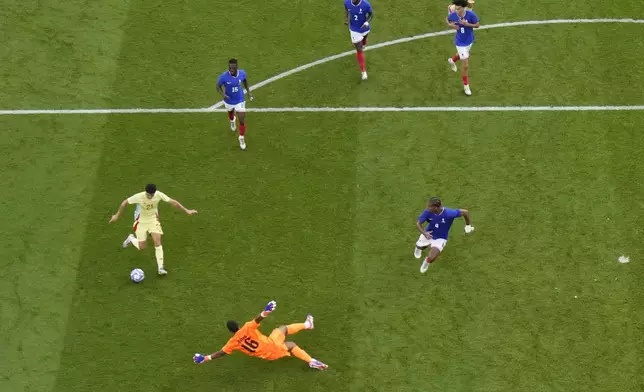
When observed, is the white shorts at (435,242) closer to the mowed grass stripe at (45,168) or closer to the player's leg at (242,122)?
the player's leg at (242,122)

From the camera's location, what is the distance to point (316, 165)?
65.0 feet

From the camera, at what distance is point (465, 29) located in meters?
20.0

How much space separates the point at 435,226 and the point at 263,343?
3.79 m

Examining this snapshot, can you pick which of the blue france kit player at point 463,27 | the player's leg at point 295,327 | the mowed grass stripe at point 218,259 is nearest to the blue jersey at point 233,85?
the mowed grass stripe at point 218,259

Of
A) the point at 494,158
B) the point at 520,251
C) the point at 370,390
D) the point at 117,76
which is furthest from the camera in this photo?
the point at 117,76

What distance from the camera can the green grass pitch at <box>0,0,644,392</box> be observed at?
16953 millimetres

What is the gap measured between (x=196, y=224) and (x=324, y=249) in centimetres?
266

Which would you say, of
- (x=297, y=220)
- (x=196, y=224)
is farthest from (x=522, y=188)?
(x=196, y=224)

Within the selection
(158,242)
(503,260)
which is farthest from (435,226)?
(158,242)

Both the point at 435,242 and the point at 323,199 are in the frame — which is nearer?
the point at 435,242

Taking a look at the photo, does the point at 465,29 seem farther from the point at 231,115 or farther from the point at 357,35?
the point at 231,115

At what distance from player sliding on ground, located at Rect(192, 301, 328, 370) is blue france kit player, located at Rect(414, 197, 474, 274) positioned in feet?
8.74

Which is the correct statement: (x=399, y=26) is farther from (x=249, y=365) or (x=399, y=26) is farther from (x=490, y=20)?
(x=249, y=365)

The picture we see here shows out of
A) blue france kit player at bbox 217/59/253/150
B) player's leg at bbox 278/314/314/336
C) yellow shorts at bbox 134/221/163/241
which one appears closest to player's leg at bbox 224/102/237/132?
blue france kit player at bbox 217/59/253/150
